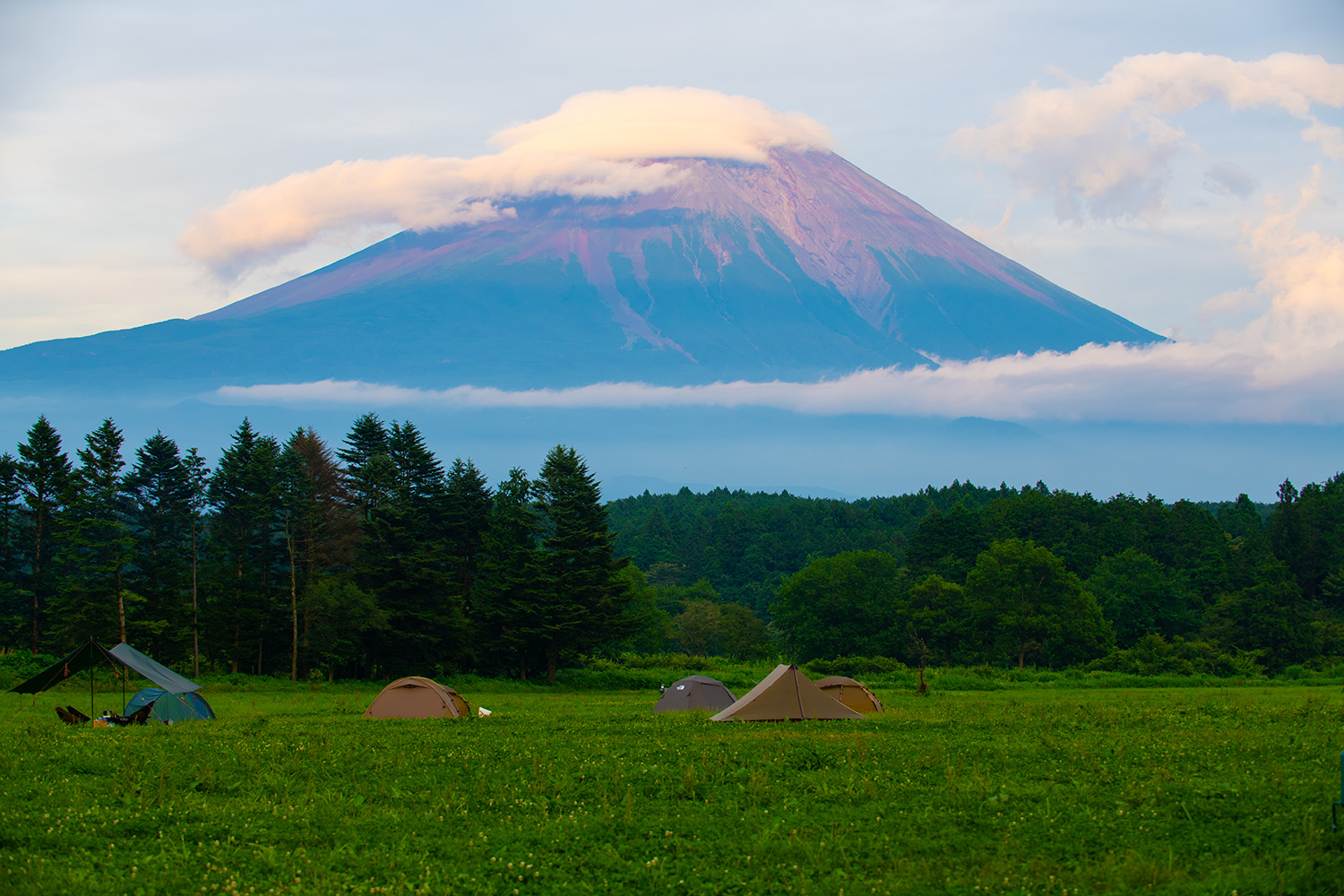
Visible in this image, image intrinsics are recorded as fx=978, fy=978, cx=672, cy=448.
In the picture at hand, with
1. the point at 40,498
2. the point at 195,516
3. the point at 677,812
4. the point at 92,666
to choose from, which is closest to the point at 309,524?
the point at 195,516

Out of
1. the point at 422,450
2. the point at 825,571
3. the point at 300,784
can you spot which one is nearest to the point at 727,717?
the point at 300,784

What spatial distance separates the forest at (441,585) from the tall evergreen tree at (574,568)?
0.13 m

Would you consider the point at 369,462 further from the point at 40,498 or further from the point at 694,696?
the point at 694,696

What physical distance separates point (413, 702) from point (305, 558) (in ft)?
81.0

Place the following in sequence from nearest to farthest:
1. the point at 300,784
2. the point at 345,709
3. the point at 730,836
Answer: the point at 730,836, the point at 300,784, the point at 345,709

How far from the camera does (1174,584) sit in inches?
3169

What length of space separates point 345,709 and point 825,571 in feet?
175

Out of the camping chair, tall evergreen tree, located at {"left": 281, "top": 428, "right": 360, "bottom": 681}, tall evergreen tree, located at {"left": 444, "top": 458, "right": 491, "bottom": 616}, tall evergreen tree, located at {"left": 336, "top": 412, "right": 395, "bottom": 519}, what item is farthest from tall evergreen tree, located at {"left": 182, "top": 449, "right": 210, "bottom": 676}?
the camping chair

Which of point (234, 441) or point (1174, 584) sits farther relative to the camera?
point (1174, 584)

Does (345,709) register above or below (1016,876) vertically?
below

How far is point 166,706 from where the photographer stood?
26.2 meters

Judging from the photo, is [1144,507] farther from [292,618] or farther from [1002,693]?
[292,618]

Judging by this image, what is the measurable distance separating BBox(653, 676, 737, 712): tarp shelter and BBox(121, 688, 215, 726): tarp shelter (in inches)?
559

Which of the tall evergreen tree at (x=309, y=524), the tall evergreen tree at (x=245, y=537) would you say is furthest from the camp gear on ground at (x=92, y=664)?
the tall evergreen tree at (x=245, y=537)
